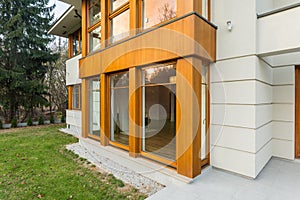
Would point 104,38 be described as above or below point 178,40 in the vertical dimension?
above

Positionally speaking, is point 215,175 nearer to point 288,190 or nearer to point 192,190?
point 192,190

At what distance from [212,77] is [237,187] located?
2267 mm

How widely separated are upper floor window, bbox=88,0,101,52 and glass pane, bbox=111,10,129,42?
91 centimetres

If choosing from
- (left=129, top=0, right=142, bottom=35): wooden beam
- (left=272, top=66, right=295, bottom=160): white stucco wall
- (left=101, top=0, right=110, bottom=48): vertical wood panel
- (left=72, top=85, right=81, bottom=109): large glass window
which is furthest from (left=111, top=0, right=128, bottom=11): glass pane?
(left=72, top=85, right=81, bottom=109): large glass window

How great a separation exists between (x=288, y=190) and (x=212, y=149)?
1435 millimetres

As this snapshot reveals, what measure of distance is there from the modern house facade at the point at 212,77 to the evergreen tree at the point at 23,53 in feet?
31.0

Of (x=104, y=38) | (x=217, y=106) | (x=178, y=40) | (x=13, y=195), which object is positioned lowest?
(x=13, y=195)

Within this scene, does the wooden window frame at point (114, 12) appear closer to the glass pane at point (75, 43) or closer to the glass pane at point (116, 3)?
the glass pane at point (116, 3)

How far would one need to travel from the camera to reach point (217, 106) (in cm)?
386

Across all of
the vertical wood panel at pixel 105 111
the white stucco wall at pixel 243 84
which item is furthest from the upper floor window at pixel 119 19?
the white stucco wall at pixel 243 84

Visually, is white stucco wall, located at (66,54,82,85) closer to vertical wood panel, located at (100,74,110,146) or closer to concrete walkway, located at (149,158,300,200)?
vertical wood panel, located at (100,74,110,146)

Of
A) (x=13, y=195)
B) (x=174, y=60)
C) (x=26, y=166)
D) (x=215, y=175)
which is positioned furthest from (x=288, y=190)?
(x=26, y=166)

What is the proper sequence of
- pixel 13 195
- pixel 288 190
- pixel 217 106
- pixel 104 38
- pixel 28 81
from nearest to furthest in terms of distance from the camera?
pixel 288 190 → pixel 13 195 → pixel 217 106 → pixel 104 38 → pixel 28 81

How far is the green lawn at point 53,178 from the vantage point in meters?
3.28
